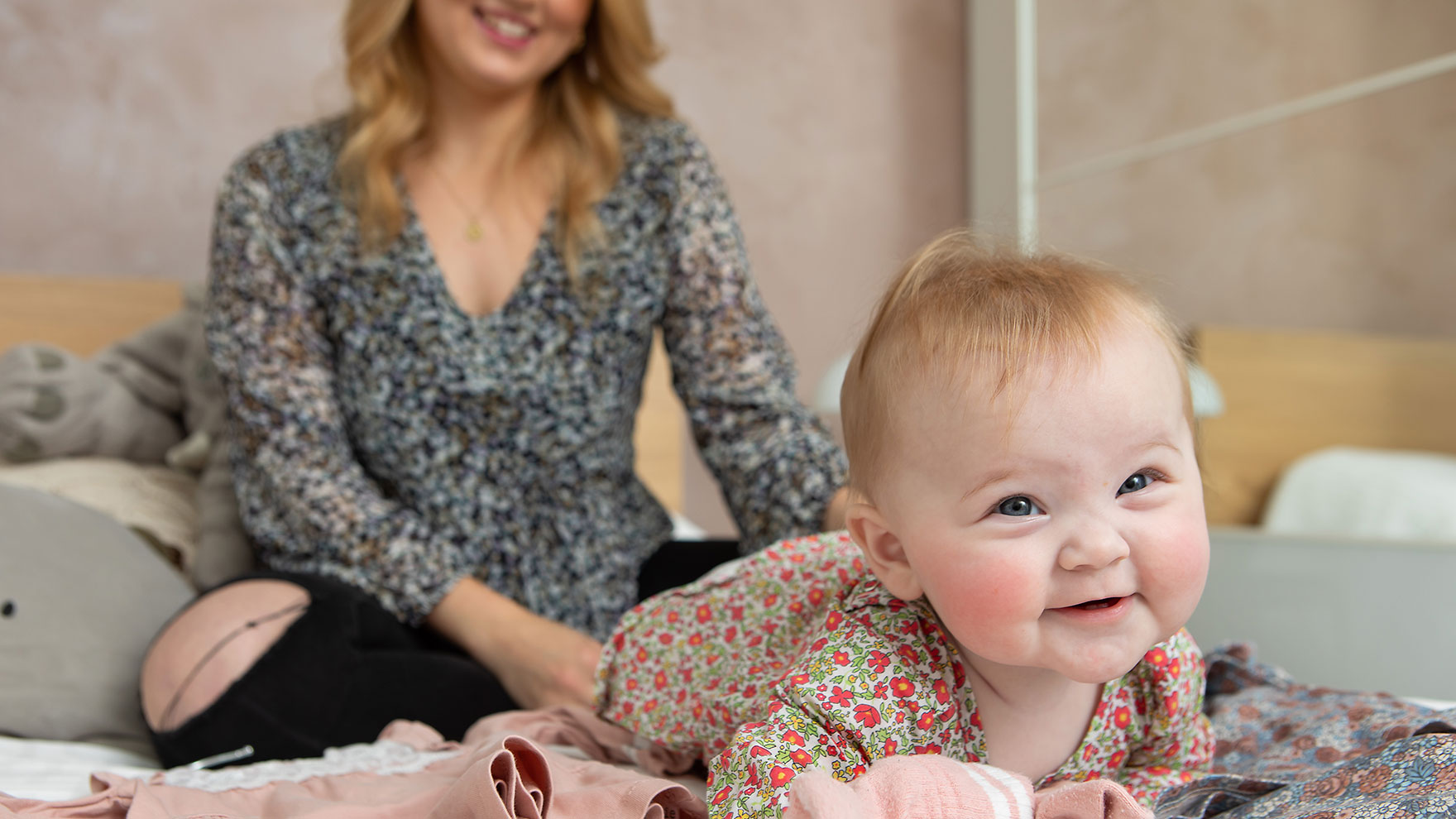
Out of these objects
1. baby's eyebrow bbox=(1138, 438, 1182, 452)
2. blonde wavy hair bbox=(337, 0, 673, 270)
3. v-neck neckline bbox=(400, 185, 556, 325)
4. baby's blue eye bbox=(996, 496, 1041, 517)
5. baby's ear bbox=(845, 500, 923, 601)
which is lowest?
baby's ear bbox=(845, 500, 923, 601)

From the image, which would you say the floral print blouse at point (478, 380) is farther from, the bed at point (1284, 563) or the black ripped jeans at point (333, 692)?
the bed at point (1284, 563)

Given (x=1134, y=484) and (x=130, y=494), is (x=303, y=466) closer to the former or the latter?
(x=130, y=494)

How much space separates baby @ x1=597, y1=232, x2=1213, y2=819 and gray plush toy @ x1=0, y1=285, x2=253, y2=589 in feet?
2.97

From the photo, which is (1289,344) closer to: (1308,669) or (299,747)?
(1308,669)

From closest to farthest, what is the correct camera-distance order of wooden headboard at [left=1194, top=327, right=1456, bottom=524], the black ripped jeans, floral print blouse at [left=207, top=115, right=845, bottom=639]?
1. the black ripped jeans
2. floral print blouse at [left=207, top=115, right=845, bottom=639]
3. wooden headboard at [left=1194, top=327, right=1456, bottom=524]

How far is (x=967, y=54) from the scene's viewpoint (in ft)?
9.48

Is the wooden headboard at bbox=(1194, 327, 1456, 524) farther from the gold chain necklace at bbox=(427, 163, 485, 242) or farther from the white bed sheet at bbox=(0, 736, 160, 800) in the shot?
the white bed sheet at bbox=(0, 736, 160, 800)

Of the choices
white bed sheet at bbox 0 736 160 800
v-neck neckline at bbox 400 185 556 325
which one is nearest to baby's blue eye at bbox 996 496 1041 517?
white bed sheet at bbox 0 736 160 800

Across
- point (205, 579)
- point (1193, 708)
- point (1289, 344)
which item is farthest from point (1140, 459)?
point (1289, 344)

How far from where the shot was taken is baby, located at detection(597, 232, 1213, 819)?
61cm

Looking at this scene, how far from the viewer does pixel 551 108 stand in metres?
1.50

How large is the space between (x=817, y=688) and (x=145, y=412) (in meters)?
1.29

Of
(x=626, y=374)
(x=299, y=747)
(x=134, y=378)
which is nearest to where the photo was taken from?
(x=299, y=747)

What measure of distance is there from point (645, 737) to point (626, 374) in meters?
0.63
